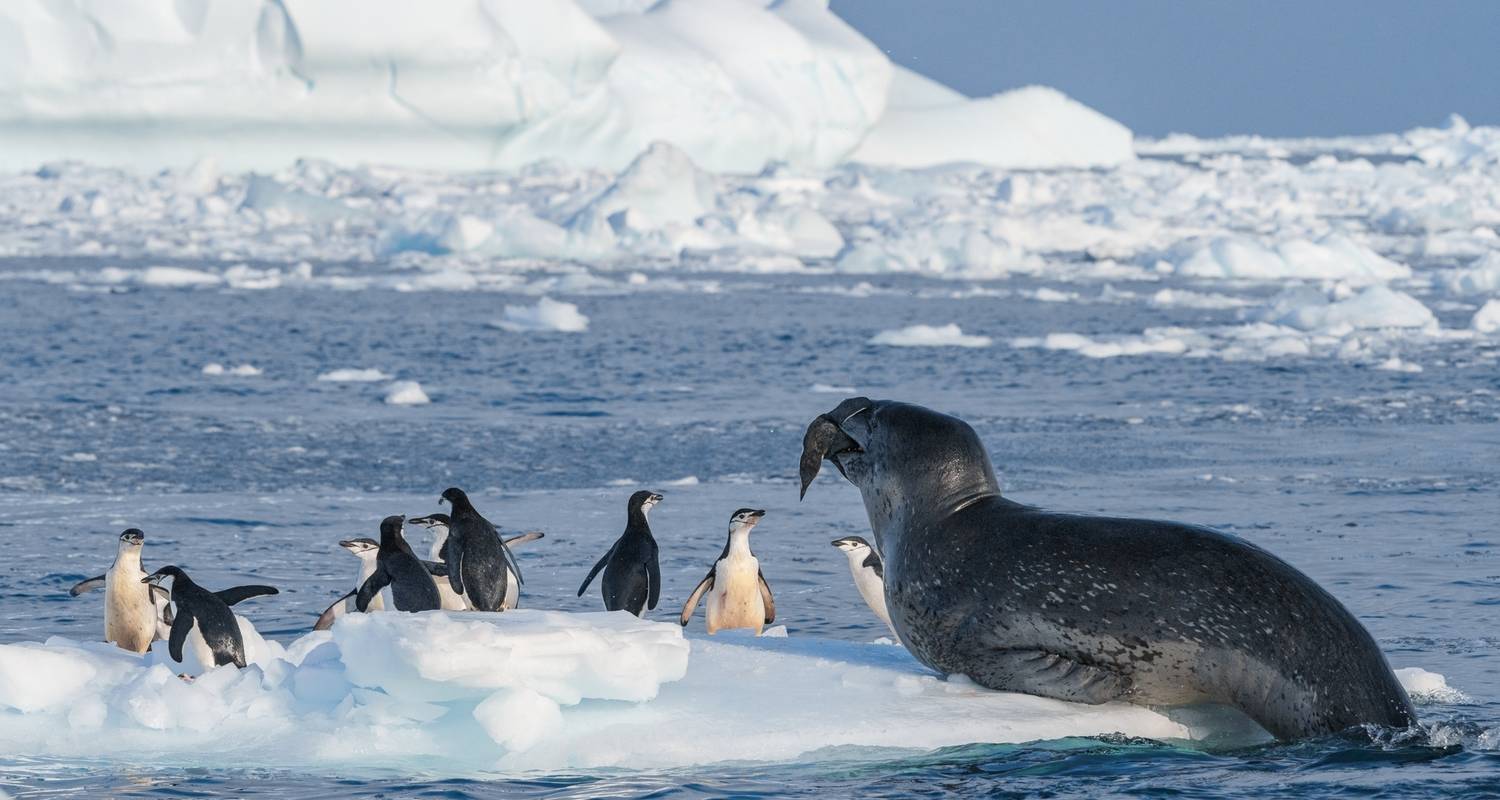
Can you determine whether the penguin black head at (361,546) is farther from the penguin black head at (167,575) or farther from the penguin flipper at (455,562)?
the penguin black head at (167,575)

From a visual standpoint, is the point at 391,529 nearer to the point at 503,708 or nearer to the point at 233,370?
the point at 503,708

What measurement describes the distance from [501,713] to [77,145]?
3872 cm

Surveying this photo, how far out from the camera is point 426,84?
40.2m

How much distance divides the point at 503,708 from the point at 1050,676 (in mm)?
1488

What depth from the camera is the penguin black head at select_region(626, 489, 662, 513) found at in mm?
7359

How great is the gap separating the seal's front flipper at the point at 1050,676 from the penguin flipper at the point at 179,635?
2.49 m

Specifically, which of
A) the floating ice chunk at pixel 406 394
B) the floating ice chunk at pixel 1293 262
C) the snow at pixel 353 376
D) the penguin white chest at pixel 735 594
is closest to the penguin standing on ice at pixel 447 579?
the penguin white chest at pixel 735 594

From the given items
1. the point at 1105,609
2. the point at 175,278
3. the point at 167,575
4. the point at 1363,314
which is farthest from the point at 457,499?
the point at 175,278

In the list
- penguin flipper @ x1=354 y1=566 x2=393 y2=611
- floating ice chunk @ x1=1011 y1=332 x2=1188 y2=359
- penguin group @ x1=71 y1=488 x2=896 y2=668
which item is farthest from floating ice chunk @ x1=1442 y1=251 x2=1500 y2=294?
penguin flipper @ x1=354 y1=566 x2=393 y2=611

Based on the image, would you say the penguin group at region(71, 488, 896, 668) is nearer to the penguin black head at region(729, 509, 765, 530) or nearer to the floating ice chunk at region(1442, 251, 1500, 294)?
the penguin black head at region(729, 509, 765, 530)

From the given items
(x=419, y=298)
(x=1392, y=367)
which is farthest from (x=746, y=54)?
(x=1392, y=367)

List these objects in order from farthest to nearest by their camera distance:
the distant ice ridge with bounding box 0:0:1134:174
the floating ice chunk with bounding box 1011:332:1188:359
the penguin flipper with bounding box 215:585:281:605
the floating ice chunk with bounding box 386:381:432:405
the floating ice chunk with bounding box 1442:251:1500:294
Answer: the distant ice ridge with bounding box 0:0:1134:174 < the floating ice chunk with bounding box 1442:251:1500:294 < the floating ice chunk with bounding box 1011:332:1188:359 < the floating ice chunk with bounding box 386:381:432:405 < the penguin flipper with bounding box 215:585:281:605

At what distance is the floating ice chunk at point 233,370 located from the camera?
1649cm

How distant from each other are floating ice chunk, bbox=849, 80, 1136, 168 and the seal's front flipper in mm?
51380
